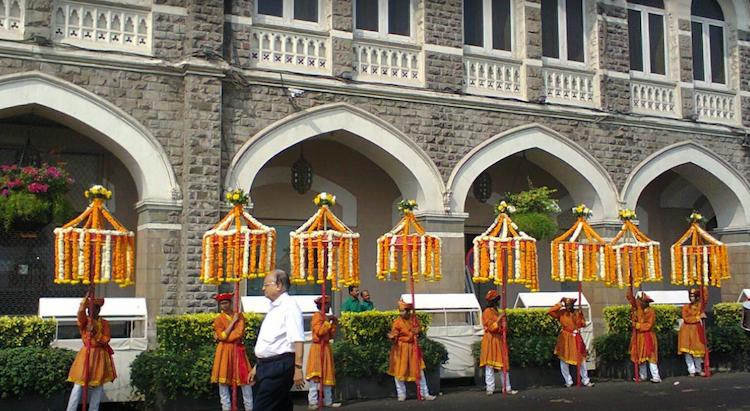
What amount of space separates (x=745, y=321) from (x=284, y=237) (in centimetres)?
916

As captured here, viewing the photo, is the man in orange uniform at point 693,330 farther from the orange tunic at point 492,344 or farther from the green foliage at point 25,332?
the green foliage at point 25,332

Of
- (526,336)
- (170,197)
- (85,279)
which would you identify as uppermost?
(170,197)

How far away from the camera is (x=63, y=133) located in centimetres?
1460

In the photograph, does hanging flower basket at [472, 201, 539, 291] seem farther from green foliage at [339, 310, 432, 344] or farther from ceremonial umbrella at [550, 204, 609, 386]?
green foliage at [339, 310, 432, 344]

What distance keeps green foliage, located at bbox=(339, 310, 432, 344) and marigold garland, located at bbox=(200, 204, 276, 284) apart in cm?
192

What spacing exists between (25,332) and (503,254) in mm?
7134

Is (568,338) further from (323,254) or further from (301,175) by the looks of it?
(301,175)

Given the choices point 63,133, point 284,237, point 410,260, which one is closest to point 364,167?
point 284,237

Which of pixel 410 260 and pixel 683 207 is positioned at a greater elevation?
pixel 683 207

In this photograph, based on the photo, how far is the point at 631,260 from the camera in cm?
1472

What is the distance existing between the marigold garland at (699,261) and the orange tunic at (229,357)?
28.6 ft

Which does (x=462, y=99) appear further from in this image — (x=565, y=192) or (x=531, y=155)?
(x=565, y=192)

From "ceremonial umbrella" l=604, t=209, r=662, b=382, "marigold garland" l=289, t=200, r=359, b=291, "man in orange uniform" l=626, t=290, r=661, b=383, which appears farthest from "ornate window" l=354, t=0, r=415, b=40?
"man in orange uniform" l=626, t=290, r=661, b=383

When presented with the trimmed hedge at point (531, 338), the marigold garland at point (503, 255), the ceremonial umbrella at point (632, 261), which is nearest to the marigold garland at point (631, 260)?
the ceremonial umbrella at point (632, 261)
